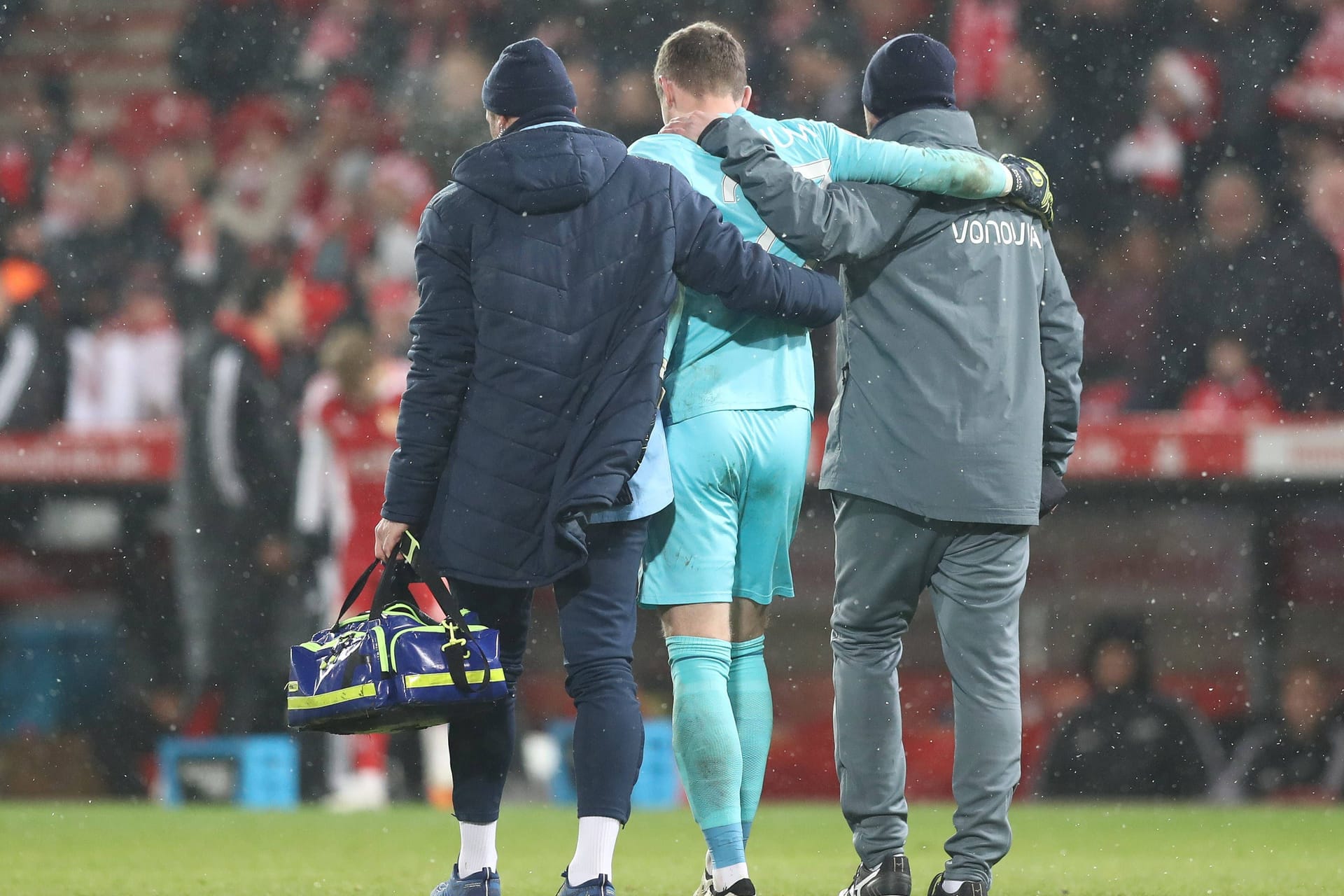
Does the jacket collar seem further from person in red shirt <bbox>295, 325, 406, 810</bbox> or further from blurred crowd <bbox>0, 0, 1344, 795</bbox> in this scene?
person in red shirt <bbox>295, 325, 406, 810</bbox>

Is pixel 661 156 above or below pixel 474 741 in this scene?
above

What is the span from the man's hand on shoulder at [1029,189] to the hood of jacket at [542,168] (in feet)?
3.30

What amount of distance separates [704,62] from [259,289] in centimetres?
566

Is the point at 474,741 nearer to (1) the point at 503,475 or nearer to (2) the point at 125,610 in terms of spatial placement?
(1) the point at 503,475

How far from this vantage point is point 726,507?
13.5ft

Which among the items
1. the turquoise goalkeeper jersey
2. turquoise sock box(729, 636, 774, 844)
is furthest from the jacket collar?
turquoise sock box(729, 636, 774, 844)

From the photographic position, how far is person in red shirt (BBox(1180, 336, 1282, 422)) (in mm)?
8555

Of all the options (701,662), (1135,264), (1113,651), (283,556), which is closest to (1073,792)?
(1113,651)

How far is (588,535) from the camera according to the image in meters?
3.87

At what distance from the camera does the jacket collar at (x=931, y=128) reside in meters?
4.27

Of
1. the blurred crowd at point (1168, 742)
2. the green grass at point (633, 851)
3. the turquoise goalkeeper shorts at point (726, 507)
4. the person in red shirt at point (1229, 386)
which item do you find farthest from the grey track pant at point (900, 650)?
the person in red shirt at point (1229, 386)

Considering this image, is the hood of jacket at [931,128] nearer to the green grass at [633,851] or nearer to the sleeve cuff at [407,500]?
the sleeve cuff at [407,500]

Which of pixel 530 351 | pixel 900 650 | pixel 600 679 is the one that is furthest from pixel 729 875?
pixel 530 351

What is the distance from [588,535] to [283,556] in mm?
4867
